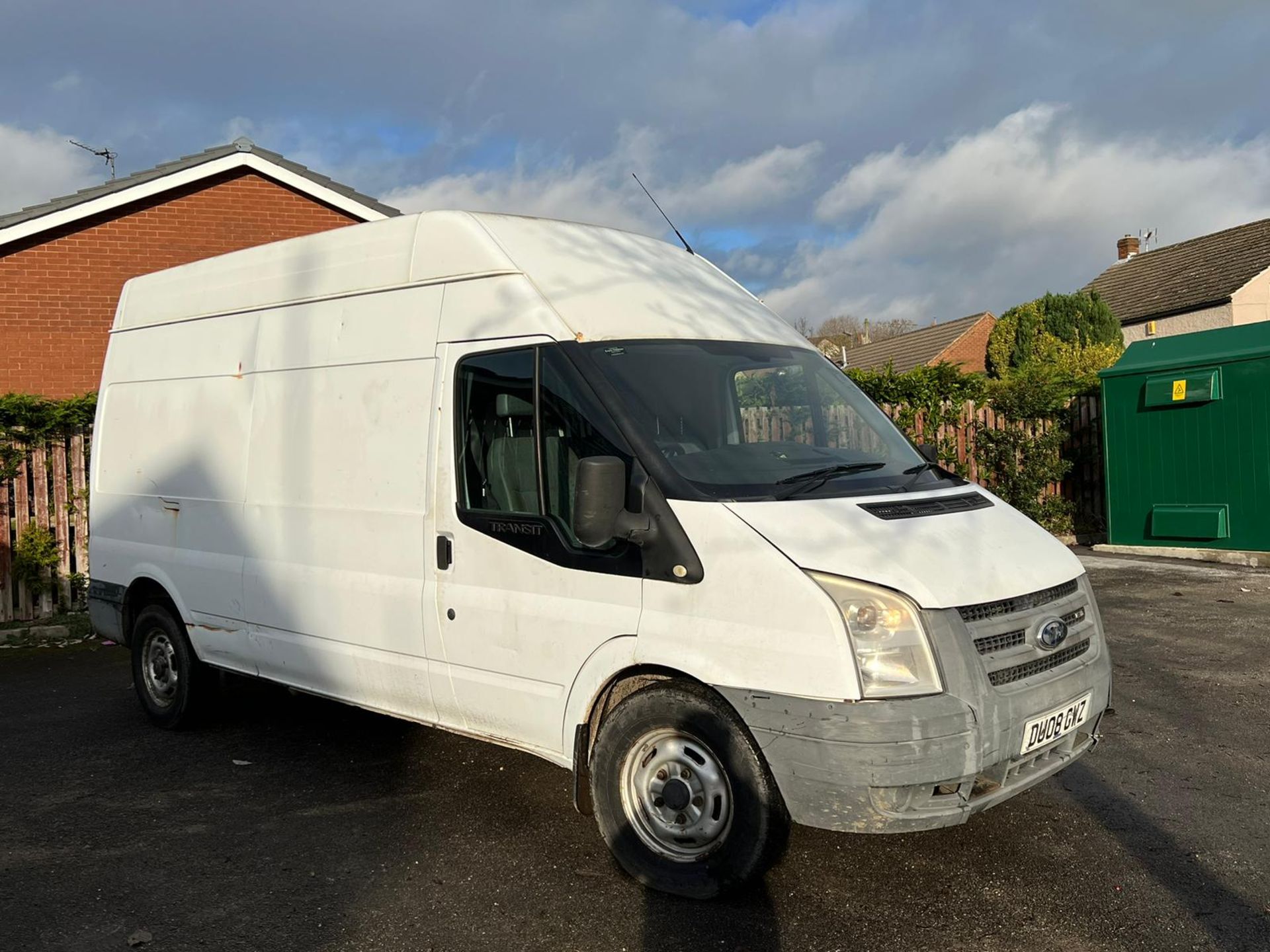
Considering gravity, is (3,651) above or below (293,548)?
below

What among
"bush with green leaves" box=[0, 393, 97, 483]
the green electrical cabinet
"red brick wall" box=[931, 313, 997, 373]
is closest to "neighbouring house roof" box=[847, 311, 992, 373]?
"red brick wall" box=[931, 313, 997, 373]

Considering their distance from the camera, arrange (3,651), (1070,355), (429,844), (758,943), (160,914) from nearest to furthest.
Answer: (758,943), (160,914), (429,844), (3,651), (1070,355)

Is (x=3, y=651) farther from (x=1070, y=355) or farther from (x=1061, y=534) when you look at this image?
(x=1070, y=355)

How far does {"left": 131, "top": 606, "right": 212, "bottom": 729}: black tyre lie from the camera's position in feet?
19.9

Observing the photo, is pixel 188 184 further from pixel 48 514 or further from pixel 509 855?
pixel 509 855

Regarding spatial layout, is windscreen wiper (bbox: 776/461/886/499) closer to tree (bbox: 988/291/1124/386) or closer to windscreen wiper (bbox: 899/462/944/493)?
windscreen wiper (bbox: 899/462/944/493)

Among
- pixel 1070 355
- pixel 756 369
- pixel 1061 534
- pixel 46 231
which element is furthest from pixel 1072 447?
pixel 1070 355

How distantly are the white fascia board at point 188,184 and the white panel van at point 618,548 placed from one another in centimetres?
909

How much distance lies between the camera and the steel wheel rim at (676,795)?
3.69 m

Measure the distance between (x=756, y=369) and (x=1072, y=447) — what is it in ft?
31.7

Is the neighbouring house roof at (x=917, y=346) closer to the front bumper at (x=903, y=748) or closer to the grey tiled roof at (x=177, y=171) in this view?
the grey tiled roof at (x=177, y=171)

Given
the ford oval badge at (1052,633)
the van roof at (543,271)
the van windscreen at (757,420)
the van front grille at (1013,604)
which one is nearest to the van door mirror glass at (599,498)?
the van windscreen at (757,420)

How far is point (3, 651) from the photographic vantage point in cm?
878

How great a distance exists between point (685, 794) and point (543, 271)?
2164mm
